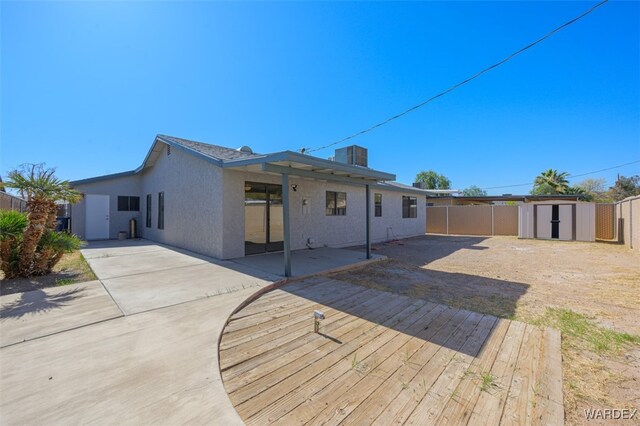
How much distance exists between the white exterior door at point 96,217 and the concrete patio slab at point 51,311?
30.7 ft

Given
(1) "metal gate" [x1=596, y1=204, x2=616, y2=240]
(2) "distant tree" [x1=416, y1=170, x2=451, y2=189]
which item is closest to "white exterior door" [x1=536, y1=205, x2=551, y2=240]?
(1) "metal gate" [x1=596, y1=204, x2=616, y2=240]

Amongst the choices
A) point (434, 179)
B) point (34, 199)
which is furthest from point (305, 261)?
point (434, 179)

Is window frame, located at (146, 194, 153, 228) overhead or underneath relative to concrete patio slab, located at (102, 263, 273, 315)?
overhead

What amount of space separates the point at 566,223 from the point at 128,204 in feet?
74.5

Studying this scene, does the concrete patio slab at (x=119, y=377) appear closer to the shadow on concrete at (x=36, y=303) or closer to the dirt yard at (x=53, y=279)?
the shadow on concrete at (x=36, y=303)

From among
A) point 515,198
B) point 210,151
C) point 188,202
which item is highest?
point 210,151

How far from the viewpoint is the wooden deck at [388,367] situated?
71.2 inches

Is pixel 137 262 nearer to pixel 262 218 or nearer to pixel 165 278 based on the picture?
pixel 165 278

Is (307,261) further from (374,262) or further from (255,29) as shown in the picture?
(255,29)

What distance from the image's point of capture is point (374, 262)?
23.9 feet

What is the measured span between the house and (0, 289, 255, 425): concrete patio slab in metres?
2.87

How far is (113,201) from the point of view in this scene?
1216 centimetres

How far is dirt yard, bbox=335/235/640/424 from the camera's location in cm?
225

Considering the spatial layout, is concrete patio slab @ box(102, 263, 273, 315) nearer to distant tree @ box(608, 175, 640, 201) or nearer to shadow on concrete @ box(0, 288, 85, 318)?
shadow on concrete @ box(0, 288, 85, 318)
